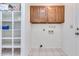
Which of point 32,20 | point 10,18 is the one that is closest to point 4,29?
point 10,18

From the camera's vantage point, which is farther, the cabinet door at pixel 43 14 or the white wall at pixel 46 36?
the white wall at pixel 46 36

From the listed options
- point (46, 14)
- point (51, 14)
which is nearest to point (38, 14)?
point (46, 14)

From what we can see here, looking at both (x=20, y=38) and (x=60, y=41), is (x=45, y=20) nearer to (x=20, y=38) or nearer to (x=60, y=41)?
(x=60, y=41)

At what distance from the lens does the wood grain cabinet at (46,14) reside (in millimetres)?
6762

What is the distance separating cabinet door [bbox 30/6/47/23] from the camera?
676cm

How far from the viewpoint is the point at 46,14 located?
685cm

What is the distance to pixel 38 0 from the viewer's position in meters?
1.17

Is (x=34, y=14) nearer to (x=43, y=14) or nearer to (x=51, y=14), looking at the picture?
(x=43, y=14)

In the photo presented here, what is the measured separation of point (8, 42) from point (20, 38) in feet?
1.02

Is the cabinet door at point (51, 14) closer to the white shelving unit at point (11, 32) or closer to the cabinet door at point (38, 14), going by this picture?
the cabinet door at point (38, 14)

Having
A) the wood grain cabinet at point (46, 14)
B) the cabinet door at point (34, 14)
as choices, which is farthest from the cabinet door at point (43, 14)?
the cabinet door at point (34, 14)

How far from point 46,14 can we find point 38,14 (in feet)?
1.13

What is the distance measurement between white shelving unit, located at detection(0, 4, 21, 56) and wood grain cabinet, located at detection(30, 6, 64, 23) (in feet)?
9.44

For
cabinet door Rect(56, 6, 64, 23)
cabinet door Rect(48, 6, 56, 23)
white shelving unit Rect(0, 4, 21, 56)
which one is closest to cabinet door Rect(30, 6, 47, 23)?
cabinet door Rect(48, 6, 56, 23)
